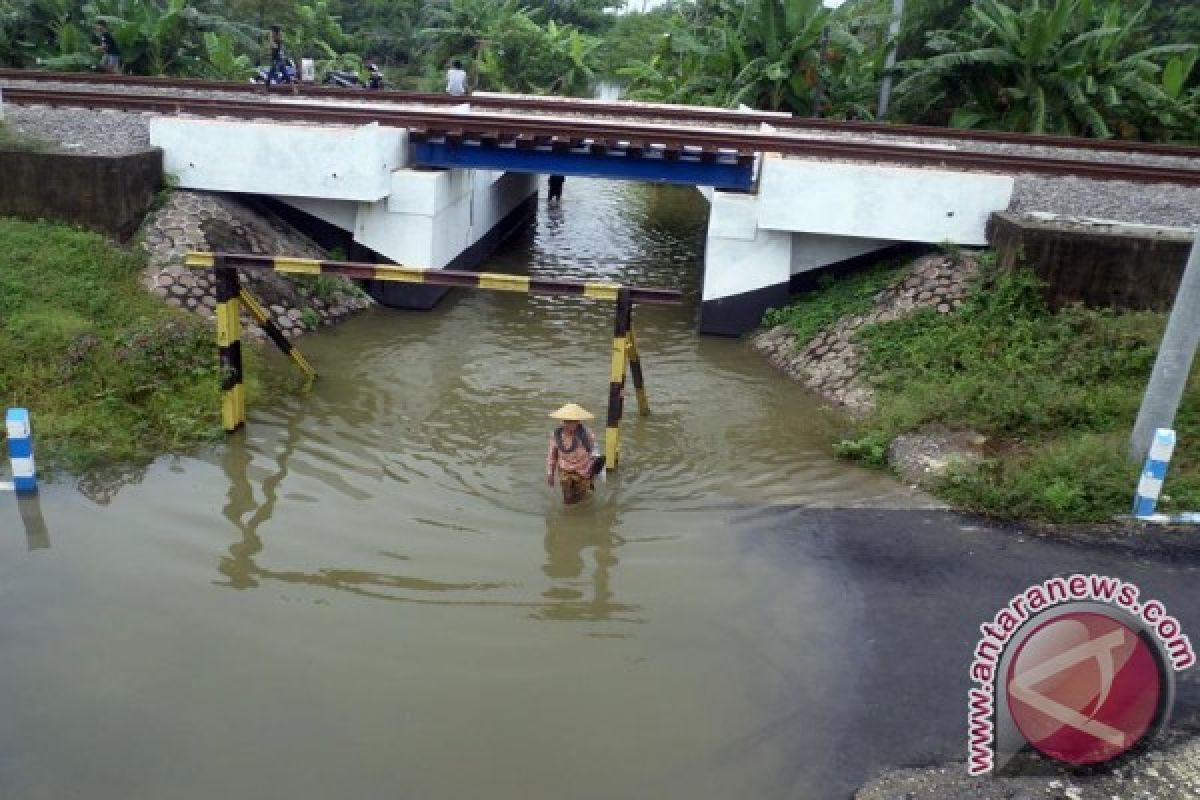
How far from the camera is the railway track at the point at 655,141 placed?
53.0ft

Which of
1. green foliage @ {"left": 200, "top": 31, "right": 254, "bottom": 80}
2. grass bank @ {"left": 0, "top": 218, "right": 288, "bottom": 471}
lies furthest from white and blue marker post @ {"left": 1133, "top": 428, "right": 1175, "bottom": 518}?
green foliage @ {"left": 200, "top": 31, "right": 254, "bottom": 80}

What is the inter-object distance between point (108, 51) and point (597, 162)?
16060 mm

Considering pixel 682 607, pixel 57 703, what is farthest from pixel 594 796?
pixel 57 703

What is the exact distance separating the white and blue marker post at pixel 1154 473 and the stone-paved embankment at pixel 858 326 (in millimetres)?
4721

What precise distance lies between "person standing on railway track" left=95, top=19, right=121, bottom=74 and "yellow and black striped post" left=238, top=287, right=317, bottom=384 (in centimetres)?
1667

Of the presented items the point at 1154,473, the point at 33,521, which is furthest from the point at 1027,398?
the point at 33,521

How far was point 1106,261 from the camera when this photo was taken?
13.1m

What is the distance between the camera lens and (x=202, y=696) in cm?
677

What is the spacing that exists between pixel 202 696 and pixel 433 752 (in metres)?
1.74

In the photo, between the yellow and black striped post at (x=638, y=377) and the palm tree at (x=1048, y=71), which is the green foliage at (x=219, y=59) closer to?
the palm tree at (x=1048, y=71)

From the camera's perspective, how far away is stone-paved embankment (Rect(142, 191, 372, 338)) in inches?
553

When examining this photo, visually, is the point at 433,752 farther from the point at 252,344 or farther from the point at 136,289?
the point at 136,289

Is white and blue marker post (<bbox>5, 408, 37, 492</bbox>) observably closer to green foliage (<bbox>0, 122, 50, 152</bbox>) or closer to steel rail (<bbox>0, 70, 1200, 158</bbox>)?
green foliage (<bbox>0, 122, 50, 152</bbox>)

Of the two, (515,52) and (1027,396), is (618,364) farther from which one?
(515,52)
